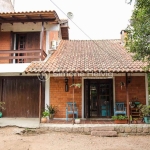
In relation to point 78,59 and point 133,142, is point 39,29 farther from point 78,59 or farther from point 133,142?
point 133,142

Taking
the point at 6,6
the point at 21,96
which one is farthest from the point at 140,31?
the point at 6,6

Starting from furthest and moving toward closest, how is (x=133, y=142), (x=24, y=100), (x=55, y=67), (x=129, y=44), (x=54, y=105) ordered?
(x=24, y=100) < (x=54, y=105) < (x=55, y=67) < (x=133, y=142) < (x=129, y=44)

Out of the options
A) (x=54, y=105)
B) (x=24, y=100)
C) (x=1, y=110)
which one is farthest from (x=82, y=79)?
(x=1, y=110)

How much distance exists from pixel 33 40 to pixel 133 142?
8298 millimetres

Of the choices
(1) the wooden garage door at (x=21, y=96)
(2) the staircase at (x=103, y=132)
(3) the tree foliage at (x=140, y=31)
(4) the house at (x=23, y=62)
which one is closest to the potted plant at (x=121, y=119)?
(2) the staircase at (x=103, y=132)

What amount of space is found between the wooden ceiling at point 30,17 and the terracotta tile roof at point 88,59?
7.31 ft

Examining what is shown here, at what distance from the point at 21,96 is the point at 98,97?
4.73m

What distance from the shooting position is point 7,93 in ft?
40.3

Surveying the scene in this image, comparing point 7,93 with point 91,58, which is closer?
point 91,58

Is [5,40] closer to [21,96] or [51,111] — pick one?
[21,96]

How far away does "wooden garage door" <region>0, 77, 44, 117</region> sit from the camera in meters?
12.0

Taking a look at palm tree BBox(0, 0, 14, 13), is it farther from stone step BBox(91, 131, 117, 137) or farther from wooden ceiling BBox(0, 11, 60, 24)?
stone step BBox(91, 131, 117, 137)

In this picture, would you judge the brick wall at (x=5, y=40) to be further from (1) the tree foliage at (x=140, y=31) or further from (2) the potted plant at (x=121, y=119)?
(1) the tree foliage at (x=140, y=31)

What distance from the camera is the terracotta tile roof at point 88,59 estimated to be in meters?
9.55
